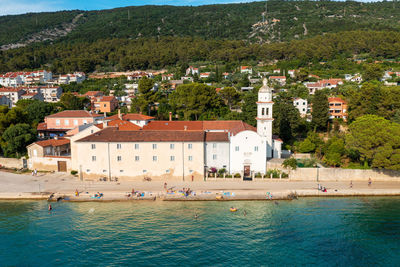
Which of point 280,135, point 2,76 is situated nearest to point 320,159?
point 280,135

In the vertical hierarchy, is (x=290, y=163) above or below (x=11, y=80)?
below

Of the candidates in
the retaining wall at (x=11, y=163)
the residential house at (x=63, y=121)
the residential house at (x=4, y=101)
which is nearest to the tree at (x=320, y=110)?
the residential house at (x=63, y=121)

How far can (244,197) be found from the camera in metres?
31.9

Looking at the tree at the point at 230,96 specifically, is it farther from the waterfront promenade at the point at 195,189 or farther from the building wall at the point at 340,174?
the waterfront promenade at the point at 195,189

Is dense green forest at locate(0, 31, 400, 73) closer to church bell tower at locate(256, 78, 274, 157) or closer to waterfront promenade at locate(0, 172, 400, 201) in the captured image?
church bell tower at locate(256, 78, 274, 157)

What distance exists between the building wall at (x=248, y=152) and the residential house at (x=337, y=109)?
27.5 metres

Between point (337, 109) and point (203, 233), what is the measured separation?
1674 inches

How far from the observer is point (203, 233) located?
25578 millimetres

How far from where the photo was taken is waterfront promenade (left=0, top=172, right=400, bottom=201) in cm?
3216

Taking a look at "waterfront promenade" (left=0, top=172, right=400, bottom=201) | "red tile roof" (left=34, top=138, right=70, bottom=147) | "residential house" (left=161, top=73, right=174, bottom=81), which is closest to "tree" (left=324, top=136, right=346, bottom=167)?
"waterfront promenade" (left=0, top=172, right=400, bottom=201)

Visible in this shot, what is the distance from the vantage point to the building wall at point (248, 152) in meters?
35.5

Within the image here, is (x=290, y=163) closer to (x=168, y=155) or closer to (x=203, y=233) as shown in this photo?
(x=168, y=155)

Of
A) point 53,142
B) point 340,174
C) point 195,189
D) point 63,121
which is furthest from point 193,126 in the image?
point 63,121

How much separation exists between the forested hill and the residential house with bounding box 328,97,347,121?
86063mm
